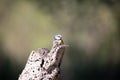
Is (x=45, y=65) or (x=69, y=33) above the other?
(x=69, y=33)

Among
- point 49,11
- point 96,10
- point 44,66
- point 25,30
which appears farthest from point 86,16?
point 44,66

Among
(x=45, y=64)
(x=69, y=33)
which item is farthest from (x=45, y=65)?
(x=69, y=33)

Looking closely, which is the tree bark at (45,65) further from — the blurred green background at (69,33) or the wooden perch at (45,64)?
the blurred green background at (69,33)

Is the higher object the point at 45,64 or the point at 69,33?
the point at 69,33

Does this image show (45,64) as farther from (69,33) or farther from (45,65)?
(69,33)

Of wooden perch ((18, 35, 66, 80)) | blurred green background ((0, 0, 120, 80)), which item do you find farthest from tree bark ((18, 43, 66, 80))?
blurred green background ((0, 0, 120, 80))

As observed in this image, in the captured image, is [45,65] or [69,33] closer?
[45,65]
